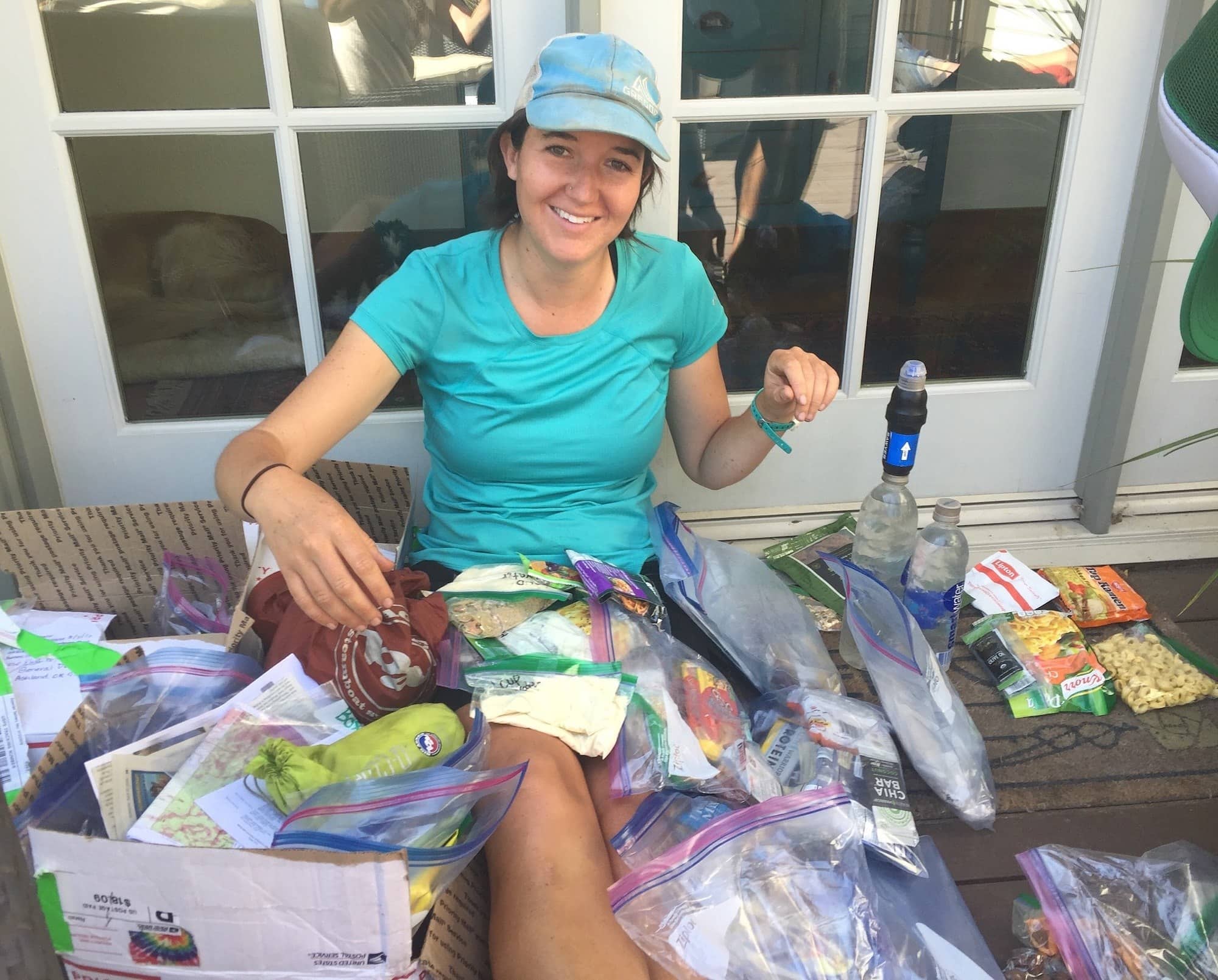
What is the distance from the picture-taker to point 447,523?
4.53ft

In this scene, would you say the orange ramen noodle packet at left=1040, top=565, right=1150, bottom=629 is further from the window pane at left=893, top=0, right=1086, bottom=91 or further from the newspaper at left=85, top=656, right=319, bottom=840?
the newspaper at left=85, top=656, right=319, bottom=840

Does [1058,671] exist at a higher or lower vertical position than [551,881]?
lower

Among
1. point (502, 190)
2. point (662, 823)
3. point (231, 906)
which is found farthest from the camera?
point (502, 190)

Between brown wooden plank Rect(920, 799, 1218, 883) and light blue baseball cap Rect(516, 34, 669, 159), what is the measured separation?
99cm

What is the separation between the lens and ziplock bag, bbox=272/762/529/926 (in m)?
0.81

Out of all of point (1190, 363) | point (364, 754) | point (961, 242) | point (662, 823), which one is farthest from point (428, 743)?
point (1190, 363)

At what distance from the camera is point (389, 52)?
1.46 meters

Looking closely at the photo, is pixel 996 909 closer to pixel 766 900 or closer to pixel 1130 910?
pixel 1130 910

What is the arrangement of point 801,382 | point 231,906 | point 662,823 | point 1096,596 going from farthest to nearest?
point 1096,596 < point 801,382 < point 662,823 < point 231,906

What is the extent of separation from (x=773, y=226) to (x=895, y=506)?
0.57m

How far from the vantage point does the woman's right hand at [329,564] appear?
36.4 inches

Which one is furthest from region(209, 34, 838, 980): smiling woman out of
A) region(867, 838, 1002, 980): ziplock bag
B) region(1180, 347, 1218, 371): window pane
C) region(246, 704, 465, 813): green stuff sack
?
region(1180, 347, 1218, 371): window pane

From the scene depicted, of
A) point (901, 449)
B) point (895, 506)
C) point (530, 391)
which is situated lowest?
point (895, 506)

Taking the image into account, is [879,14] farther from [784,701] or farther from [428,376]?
[784,701]
